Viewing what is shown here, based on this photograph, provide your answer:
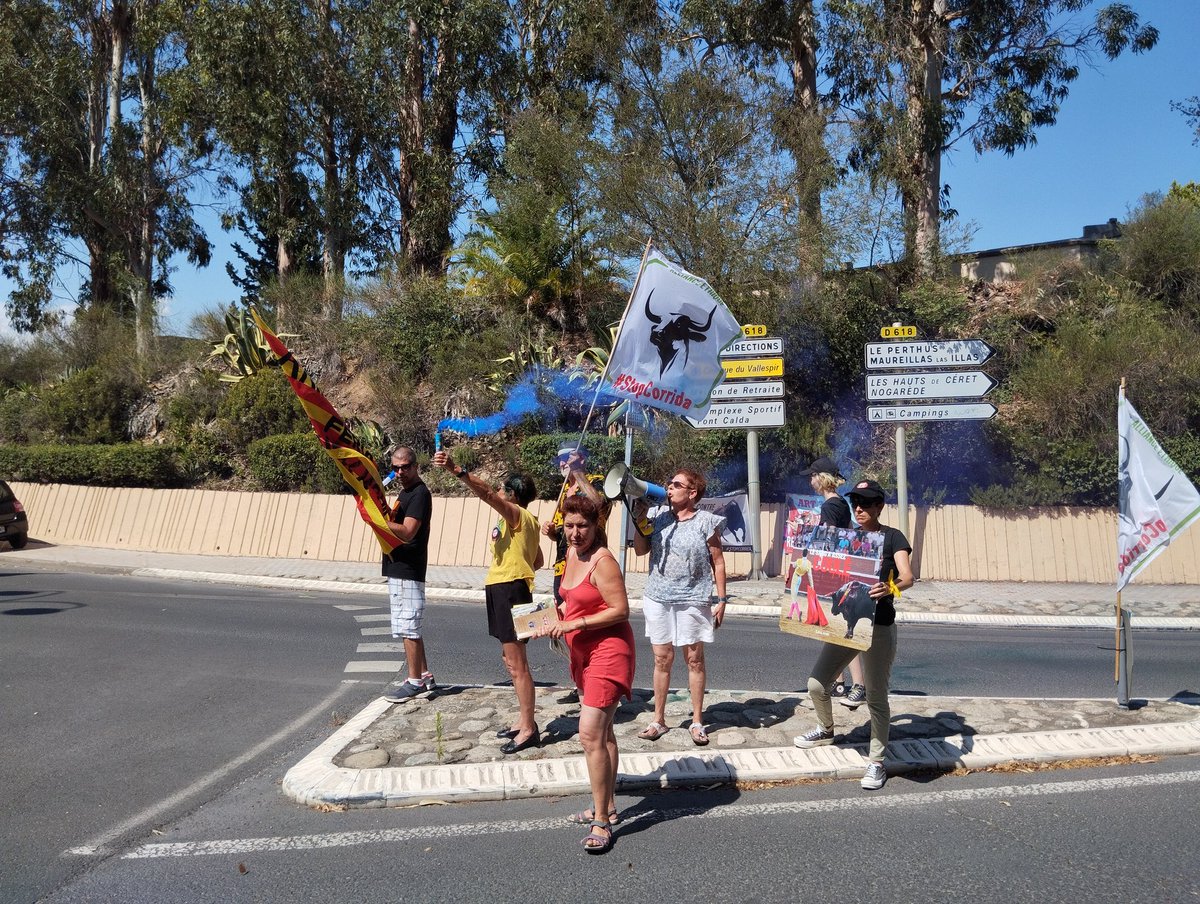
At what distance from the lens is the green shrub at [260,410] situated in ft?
67.4

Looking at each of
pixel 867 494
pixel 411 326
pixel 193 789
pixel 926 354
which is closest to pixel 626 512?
pixel 867 494

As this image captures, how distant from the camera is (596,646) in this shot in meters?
4.69

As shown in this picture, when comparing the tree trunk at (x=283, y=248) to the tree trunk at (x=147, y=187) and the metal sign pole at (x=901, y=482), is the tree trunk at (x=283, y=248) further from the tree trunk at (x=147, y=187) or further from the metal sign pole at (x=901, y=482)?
the metal sign pole at (x=901, y=482)

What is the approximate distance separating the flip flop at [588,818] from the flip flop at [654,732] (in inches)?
46.1

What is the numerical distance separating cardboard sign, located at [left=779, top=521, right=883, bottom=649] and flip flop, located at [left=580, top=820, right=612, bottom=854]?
5.40 ft

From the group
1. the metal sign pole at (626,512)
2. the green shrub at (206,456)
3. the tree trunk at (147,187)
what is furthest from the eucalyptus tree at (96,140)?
the metal sign pole at (626,512)

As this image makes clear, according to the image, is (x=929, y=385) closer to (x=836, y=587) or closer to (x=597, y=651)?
(x=836, y=587)

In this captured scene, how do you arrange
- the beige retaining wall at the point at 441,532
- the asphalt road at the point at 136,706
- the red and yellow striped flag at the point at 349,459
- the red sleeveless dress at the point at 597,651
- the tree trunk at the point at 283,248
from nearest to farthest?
the red sleeveless dress at the point at 597,651, the asphalt road at the point at 136,706, the red and yellow striped flag at the point at 349,459, the beige retaining wall at the point at 441,532, the tree trunk at the point at 283,248

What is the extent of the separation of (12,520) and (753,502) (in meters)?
13.6

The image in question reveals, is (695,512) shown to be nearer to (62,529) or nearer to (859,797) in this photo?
(859,797)

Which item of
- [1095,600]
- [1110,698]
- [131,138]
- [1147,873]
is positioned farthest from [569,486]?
[131,138]

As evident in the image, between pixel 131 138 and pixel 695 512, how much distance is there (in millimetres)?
29213

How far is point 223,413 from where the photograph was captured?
21031 mm

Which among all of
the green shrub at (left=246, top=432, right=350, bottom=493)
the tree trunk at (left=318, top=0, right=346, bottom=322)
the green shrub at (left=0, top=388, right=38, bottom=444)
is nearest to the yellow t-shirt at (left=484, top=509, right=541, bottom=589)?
the green shrub at (left=246, top=432, right=350, bottom=493)
